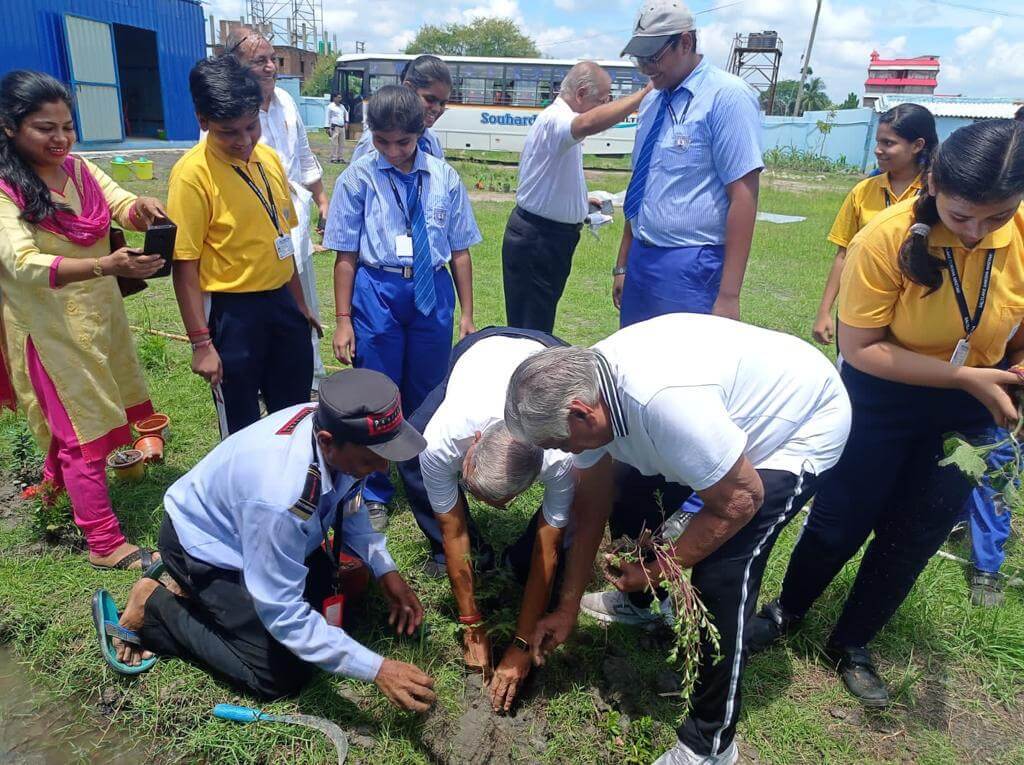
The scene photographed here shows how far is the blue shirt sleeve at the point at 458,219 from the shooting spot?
3428mm

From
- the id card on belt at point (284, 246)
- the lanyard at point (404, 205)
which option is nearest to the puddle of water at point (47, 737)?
the id card on belt at point (284, 246)

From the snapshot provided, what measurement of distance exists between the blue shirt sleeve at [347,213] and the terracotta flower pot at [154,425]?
1.56 meters

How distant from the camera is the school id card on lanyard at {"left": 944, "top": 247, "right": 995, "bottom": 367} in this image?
204 cm

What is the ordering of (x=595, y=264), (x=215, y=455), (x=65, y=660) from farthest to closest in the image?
Answer: 1. (x=595, y=264)
2. (x=65, y=660)
3. (x=215, y=455)

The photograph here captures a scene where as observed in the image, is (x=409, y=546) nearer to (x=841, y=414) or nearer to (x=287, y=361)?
(x=287, y=361)

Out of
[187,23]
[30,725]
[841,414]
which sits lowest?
[30,725]

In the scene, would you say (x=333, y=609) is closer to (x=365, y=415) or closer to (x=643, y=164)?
(x=365, y=415)

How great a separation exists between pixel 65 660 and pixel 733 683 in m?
2.39

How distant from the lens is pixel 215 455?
237 centimetres

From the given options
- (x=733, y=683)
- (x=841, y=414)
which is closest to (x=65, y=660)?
(x=733, y=683)

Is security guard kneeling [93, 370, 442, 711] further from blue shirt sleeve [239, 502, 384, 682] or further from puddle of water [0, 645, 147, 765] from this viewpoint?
puddle of water [0, 645, 147, 765]

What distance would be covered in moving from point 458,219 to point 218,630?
2104 mm

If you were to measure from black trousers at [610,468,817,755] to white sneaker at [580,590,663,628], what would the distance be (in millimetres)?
704

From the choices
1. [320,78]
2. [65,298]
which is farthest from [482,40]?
[65,298]
